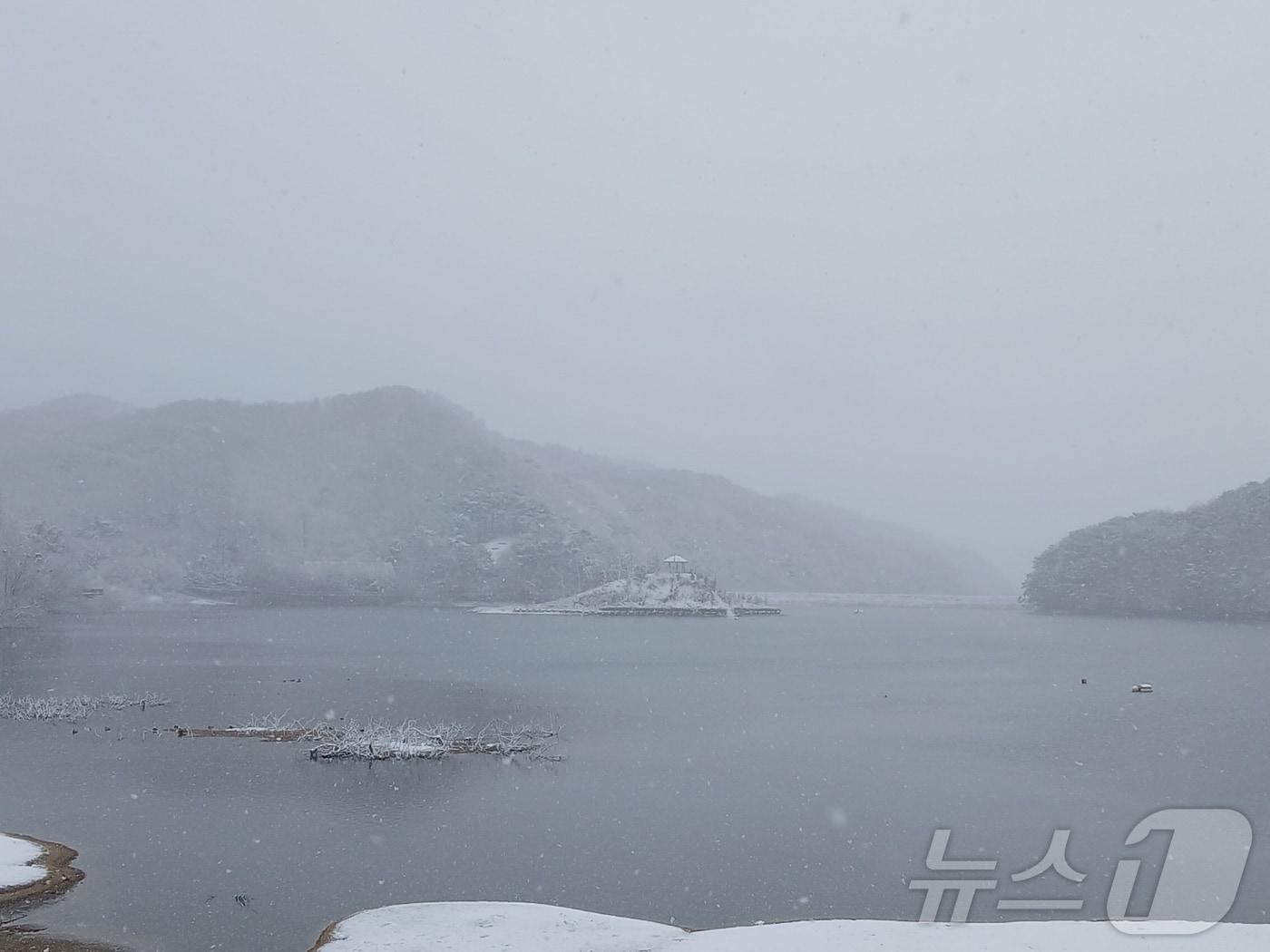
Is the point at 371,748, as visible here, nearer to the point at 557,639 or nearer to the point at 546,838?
the point at 546,838

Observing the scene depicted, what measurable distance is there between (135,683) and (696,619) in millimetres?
120150

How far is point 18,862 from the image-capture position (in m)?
21.9

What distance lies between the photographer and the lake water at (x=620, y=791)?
2180 centimetres

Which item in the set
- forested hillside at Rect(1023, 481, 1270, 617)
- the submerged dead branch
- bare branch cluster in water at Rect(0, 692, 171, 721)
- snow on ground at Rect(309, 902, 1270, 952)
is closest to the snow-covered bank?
forested hillside at Rect(1023, 481, 1270, 617)

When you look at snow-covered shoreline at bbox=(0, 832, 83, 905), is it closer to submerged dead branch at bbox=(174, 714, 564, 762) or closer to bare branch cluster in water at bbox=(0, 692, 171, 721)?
submerged dead branch at bbox=(174, 714, 564, 762)

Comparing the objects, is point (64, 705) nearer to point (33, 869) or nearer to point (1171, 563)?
point (33, 869)

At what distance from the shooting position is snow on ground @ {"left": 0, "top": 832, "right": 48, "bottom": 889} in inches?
814

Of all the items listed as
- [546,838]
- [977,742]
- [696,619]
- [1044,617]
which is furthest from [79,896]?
[1044,617]

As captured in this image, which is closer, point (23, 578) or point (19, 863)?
point (19, 863)

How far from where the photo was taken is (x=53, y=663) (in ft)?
218

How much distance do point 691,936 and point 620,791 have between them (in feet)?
49.9

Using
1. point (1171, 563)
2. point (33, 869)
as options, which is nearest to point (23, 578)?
point (33, 869)

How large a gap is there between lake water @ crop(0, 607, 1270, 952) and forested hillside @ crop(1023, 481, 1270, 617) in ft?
357

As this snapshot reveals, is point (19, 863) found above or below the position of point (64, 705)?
above
